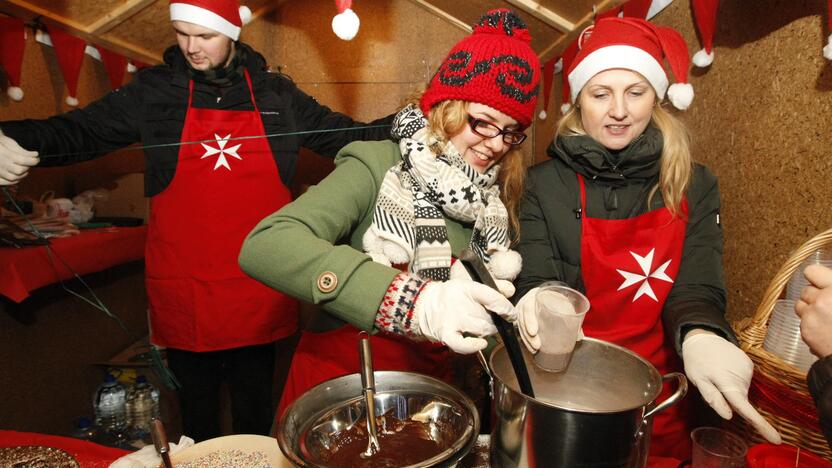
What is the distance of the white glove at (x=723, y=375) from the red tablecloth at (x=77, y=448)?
3.78 ft

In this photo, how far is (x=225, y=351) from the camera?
6.18ft

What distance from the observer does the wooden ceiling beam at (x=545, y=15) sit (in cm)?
223

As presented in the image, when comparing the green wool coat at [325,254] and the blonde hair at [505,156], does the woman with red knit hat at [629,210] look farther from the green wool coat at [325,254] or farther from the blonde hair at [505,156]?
the green wool coat at [325,254]

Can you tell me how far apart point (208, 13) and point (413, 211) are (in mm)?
1020

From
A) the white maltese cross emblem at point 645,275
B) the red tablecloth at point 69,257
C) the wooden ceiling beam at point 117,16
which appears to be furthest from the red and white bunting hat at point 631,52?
the red tablecloth at point 69,257

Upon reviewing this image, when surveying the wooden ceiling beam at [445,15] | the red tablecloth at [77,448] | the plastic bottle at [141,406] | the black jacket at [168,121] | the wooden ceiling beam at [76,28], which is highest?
the wooden ceiling beam at [445,15]

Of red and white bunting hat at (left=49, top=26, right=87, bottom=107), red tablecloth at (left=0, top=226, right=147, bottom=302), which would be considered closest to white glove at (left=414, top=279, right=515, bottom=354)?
red and white bunting hat at (left=49, top=26, right=87, bottom=107)

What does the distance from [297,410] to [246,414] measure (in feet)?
4.86

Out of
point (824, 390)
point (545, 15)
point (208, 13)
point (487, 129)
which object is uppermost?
point (545, 15)

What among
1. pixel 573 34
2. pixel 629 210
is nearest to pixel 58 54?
pixel 629 210

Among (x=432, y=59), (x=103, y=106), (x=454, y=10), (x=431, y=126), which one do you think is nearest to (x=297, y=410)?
(x=431, y=126)

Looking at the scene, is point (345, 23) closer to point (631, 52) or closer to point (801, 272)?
point (631, 52)

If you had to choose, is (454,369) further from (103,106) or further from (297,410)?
(103,106)

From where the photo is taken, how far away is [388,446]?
680 millimetres
